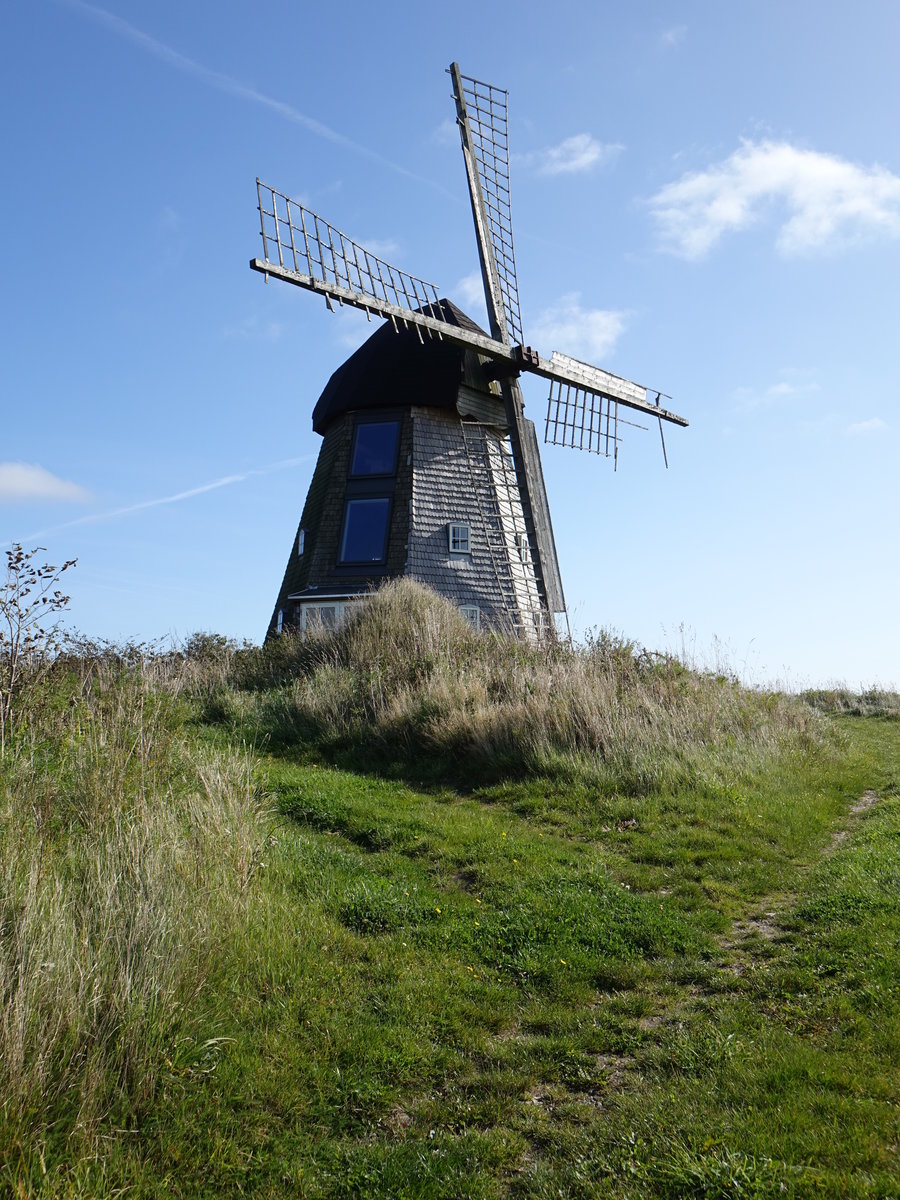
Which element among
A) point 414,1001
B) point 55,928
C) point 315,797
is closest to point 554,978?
point 414,1001

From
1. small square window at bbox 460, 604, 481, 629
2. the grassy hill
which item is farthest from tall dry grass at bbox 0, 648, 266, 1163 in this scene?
small square window at bbox 460, 604, 481, 629

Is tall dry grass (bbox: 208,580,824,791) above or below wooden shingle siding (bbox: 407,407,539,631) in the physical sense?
below

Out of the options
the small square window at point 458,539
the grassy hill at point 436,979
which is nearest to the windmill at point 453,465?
the small square window at point 458,539

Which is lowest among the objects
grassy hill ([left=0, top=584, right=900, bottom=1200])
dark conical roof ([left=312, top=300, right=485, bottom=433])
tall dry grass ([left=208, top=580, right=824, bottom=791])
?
grassy hill ([left=0, top=584, right=900, bottom=1200])

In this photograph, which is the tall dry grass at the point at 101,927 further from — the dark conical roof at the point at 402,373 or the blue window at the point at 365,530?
the dark conical roof at the point at 402,373

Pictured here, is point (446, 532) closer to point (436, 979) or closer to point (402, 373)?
point (402, 373)

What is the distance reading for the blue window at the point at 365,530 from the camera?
815 inches

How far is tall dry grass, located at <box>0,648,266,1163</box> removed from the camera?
3.73 meters

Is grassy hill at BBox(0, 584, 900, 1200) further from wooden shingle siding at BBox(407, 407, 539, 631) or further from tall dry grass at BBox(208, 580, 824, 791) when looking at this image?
wooden shingle siding at BBox(407, 407, 539, 631)

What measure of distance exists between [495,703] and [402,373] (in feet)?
37.4

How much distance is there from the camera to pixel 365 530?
829 inches

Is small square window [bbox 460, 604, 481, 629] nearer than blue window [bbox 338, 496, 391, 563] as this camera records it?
Yes

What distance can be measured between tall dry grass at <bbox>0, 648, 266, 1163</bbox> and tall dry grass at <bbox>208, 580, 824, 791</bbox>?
466cm

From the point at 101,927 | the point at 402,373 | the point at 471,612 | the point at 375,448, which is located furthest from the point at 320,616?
the point at 101,927
